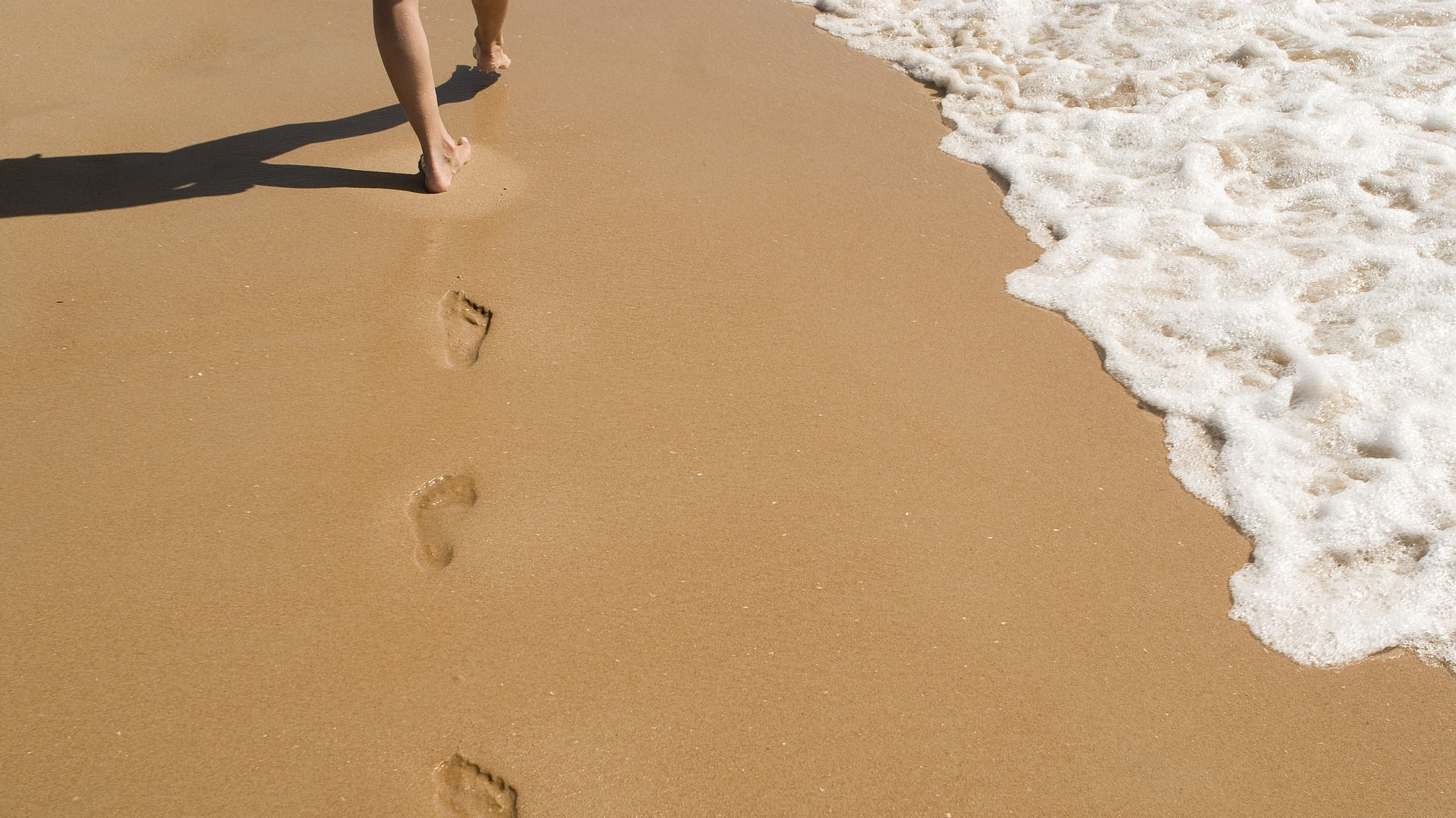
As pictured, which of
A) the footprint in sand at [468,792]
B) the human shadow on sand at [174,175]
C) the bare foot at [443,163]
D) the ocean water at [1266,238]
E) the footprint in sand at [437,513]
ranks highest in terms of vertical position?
the ocean water at [1266,238]

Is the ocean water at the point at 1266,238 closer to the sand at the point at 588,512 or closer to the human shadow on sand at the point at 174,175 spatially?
the sand at the point at 588,512

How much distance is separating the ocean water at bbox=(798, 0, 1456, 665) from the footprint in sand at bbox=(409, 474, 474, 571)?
1514mm

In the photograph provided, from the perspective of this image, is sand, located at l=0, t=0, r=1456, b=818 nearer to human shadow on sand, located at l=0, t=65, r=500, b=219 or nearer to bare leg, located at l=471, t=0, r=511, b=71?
human shadow on sand, located at l=0, t=65, r=500, b=219

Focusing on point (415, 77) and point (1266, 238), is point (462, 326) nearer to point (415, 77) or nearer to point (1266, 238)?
point (415, 77)

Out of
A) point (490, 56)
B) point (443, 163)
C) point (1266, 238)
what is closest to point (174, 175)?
point (443, 163)

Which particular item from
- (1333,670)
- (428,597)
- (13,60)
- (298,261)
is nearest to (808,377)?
(428,597)

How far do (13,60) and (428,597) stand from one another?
2.74 metres

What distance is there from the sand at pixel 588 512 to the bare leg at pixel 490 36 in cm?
46

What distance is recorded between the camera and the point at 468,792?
1.43 meters

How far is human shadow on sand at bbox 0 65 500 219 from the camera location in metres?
2.55

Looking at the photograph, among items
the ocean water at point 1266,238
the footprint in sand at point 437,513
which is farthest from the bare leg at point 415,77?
the ocean water at point 1266,238

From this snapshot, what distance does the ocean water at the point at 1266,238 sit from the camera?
197 centimetres

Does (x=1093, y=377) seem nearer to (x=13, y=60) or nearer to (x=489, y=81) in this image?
(x=489, y=81)

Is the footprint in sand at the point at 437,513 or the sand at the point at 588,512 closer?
the sand at the point at 588,512
